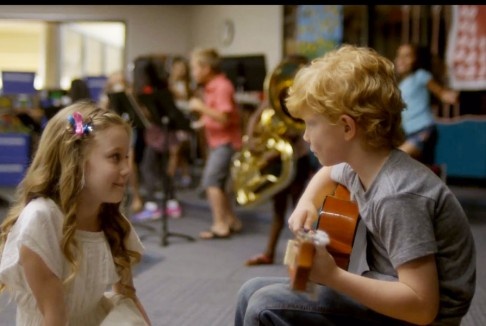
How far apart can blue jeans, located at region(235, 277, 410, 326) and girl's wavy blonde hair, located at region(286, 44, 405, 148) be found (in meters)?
0.39

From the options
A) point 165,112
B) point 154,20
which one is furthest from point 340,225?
point 154,20

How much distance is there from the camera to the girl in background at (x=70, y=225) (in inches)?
62.7

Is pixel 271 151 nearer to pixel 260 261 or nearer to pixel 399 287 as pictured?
pixel 260 261

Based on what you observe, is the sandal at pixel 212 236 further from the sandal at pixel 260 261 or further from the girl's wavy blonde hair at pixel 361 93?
the girl's wavy blonde hair at pixel 361 93

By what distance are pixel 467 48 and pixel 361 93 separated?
5713 mm

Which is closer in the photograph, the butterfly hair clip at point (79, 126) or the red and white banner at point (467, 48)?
the butterfly hair clip at point (79, 126)

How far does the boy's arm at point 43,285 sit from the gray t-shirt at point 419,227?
2.73ft

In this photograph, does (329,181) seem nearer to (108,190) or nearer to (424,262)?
(424,262)

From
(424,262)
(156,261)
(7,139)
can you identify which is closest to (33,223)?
(424,262)

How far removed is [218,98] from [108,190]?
8.62 ft

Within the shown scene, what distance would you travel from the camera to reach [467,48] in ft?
21.2

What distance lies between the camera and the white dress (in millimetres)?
1594

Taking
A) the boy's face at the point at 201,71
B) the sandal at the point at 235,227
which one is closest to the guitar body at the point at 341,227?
the boy's face at the point at 201,71

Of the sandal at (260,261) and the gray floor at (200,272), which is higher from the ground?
the sandal at (260,261)
